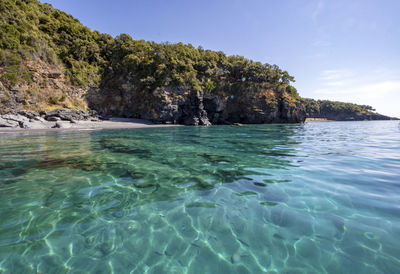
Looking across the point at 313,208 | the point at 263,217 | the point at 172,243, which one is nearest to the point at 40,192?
the point at 172,243

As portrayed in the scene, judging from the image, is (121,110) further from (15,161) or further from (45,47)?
(15,161)

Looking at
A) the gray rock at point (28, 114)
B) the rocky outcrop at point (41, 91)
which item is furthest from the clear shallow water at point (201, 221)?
the rocky outcrop at point (41, 91)

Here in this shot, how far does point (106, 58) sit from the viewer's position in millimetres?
40250

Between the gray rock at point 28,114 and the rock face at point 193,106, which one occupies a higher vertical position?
the rock face at point 193,106

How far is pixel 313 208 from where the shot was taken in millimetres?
3096

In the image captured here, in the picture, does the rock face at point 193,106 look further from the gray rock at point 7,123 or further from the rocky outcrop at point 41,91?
the gray rock at point 7,123

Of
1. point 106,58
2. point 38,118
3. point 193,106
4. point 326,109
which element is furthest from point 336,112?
point 38,118

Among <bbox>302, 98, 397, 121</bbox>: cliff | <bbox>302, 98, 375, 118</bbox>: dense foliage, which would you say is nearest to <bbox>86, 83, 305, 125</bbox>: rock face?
<bbox>302, 98, 375, 118</bbox>: dense foliage

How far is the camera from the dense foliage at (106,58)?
27438 millimetres

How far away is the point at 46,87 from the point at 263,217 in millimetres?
38092

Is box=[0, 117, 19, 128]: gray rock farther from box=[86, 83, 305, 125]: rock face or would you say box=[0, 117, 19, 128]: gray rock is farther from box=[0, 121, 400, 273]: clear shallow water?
box=[0, 121, 400, 273]: clear shallow water

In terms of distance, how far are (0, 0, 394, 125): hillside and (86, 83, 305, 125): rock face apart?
0.19 m

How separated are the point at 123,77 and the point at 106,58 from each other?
304 inches

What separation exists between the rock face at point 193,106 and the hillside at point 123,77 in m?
0.19
